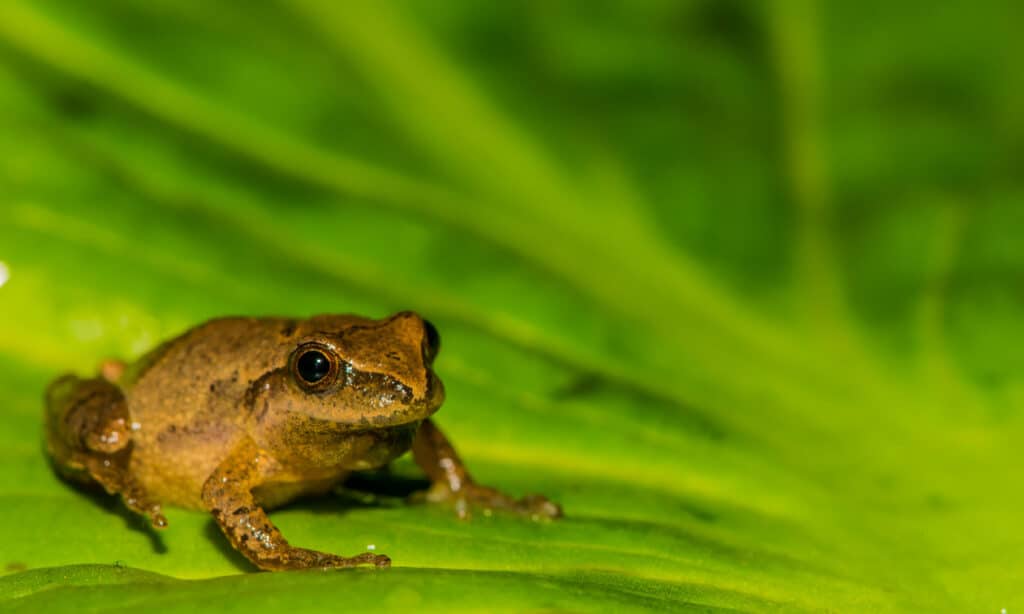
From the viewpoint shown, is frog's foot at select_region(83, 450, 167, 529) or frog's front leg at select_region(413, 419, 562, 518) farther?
frog's front leg at select_region(413, 419, 562, 518)

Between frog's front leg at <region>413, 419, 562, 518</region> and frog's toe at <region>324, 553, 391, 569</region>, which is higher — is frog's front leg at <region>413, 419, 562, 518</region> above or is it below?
above

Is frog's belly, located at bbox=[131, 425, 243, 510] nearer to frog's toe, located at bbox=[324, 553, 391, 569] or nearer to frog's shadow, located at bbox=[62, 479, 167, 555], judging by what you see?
frog's shadow, located at bbox=[62, 479, 167, 555]

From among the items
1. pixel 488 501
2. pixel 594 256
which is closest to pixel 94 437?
pixel 488 501

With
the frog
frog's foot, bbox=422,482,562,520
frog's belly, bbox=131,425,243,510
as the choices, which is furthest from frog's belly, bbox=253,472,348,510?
frog's foot, bbox=422,482,562,520

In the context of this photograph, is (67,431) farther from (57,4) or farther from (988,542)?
(988,542)

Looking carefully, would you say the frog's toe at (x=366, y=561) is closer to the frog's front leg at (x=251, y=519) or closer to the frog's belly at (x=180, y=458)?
the frog's front leg at (x=251, y=519)

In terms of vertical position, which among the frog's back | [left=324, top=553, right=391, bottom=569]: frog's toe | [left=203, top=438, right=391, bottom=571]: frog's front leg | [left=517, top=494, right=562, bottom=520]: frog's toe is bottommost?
[left=324, top=553, right=391, bottom=569]: frog's toe

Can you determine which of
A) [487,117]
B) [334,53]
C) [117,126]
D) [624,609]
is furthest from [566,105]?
[624,609]

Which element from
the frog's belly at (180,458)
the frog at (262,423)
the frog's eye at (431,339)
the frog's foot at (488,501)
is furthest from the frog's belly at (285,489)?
the frog's eye at (431,339)
